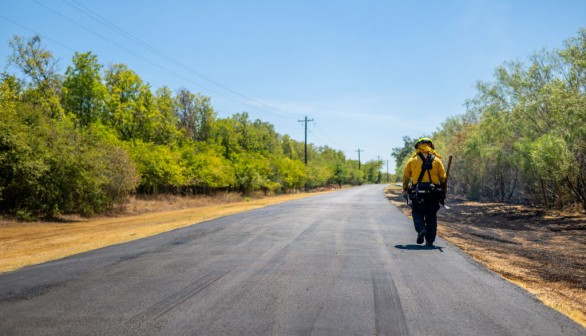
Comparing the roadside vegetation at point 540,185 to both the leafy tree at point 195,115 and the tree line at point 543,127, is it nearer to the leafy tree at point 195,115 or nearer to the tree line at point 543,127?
the tree line at point 543,127

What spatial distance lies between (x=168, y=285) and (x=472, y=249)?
721cm

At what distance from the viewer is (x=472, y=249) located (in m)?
9.50

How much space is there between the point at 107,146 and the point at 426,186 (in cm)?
2043

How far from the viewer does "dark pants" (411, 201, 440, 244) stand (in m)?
8.57

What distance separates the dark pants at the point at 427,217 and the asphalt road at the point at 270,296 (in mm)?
969

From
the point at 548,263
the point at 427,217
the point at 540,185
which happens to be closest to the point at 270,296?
the point at 427,217

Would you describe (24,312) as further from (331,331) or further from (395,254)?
(395,254)

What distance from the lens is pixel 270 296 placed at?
451cm

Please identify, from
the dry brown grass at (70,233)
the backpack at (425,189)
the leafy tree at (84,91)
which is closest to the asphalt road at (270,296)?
the backpack at (425,189)

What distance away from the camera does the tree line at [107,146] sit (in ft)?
60.3

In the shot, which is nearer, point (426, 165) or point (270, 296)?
point (270, 296)

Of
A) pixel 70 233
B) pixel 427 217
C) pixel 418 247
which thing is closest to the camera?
pixel 418 247

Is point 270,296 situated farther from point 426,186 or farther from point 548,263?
point 548,263

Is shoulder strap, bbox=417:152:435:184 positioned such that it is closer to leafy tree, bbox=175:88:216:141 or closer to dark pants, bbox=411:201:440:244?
dark pants, bbox=411:201:440:244
